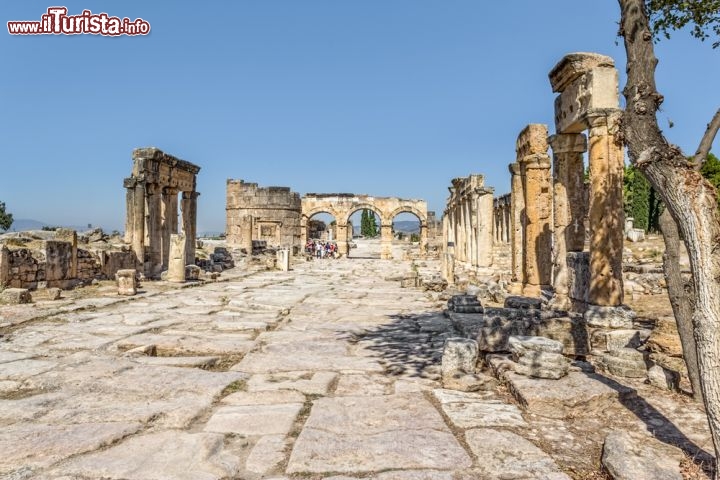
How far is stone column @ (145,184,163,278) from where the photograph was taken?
1577 cm

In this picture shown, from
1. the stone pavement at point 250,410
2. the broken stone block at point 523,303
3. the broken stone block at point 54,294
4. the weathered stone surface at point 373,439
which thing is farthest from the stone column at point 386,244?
the weathered stone surface at point 373,439

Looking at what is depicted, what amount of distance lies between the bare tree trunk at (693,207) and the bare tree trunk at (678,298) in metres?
1.15

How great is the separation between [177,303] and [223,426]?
280 inches

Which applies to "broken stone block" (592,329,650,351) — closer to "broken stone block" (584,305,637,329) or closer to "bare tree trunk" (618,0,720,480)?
"broken stone block" (584,305,637,329)

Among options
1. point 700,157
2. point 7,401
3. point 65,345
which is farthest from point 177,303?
point 700,157

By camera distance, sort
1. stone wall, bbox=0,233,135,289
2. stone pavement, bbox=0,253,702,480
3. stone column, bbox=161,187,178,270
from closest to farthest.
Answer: stone pavement, bbox=0,253,702,480
stone wall, bbox=0,233,135,289
stone column, bbox=161,187,178,270

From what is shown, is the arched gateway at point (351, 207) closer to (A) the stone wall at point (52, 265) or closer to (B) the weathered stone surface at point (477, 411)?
(A) the stone wall at point (52, 265)

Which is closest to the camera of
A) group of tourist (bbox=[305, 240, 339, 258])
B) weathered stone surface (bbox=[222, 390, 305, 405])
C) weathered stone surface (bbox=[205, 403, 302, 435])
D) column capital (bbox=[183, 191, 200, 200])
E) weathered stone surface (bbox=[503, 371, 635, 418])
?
weathered stone surface (bbox=[205, 403, 302, 435])

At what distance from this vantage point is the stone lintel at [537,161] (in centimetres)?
902

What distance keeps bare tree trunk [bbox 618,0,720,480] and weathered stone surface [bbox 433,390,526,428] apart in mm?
1282

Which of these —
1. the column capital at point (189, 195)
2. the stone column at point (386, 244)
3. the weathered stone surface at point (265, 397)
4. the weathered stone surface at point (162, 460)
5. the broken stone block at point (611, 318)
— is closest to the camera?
the weathered stone surface at point (162, 460)

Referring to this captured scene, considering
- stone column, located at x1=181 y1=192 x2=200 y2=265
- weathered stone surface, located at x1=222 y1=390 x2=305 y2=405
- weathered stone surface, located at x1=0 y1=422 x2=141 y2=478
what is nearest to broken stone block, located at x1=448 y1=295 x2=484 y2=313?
weathered stone surface, located at x1=222 y1=390 x2=305 y2=405

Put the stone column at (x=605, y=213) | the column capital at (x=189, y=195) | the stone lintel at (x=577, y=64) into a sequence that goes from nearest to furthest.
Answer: the stone column at (x=605, y=213), the stone lintel at (x=577, y=64), the column capital at (x=189, y=195)

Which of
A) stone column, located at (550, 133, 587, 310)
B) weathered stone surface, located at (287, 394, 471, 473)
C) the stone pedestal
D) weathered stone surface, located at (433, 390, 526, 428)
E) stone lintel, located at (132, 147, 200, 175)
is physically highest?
stone lintel, located at (132, 147, 200, 175)
